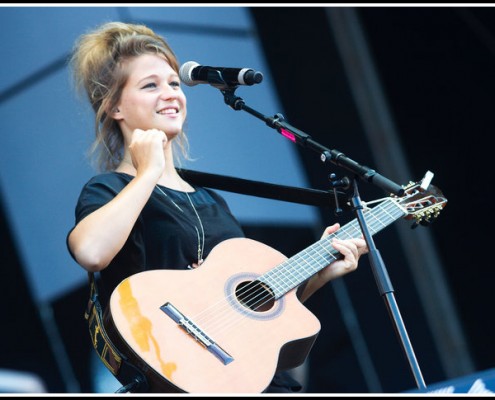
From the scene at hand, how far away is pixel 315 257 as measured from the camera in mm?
2332

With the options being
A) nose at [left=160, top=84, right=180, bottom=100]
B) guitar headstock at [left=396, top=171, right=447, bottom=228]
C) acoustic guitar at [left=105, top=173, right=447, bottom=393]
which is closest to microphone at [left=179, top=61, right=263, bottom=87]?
nose at [left=160, top=84, right=180, bottom=100]

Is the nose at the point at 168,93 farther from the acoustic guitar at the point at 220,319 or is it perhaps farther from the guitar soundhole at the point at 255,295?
the guitar soundhole at the point at 255,295

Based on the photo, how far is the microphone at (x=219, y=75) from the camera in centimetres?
213

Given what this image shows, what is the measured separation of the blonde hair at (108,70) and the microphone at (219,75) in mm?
197

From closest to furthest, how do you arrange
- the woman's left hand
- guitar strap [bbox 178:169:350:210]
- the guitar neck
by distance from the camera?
the guitar neck < the woman's left hand < guitar strap [bbox 178:169:350:210]

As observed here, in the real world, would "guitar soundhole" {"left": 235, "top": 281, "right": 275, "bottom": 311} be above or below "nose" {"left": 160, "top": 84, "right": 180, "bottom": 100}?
below

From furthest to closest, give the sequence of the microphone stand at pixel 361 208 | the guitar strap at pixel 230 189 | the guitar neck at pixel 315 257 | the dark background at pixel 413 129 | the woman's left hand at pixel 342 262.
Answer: the dark background at pixel 413 129, the woman's left hand at pixel 342 262, the guitar neck at pixel 315 257, the guitar strap at pixel 230 189, the microphone stand at pixel 361 208

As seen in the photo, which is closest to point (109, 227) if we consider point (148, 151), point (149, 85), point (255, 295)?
point (148, 151)

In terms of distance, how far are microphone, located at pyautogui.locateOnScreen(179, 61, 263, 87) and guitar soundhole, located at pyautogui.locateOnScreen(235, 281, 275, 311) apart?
519mm

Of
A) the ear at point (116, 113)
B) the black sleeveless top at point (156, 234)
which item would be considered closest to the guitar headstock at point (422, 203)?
the black sleeveless top at point (156, 234)

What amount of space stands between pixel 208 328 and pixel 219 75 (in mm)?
661

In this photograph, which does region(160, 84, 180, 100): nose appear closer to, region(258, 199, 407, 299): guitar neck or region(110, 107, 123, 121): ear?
region(110, 107, 123, 121): ear

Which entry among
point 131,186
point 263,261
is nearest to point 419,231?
point 263,261

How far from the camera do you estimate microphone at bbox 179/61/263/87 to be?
2.13 metres
